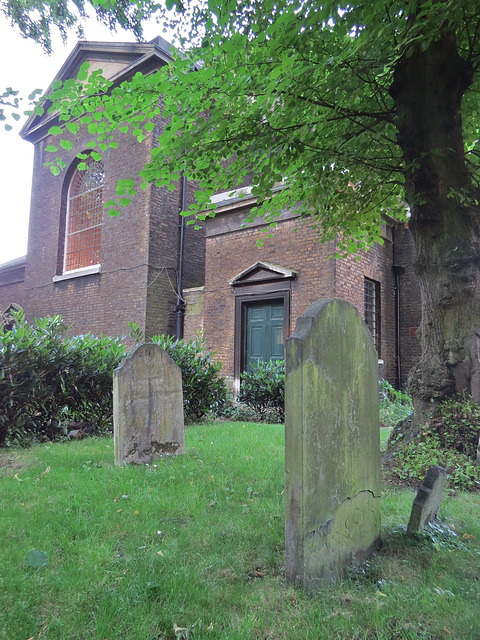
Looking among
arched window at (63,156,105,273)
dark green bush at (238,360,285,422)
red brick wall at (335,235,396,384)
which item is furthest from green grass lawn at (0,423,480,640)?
arched window at (63,156,105,273)

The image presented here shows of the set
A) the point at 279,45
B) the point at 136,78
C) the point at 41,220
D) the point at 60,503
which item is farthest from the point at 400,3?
the point at 41,220

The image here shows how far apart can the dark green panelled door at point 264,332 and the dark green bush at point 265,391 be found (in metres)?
1.04

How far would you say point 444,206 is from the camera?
4.84 metres

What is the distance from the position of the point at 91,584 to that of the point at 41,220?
687 inches

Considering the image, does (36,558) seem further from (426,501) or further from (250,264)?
(250,264)

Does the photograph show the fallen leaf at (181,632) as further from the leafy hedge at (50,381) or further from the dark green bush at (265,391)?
the dark green bush at (265,391)

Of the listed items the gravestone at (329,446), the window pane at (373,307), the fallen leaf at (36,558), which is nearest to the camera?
the gravestone at (329,446)

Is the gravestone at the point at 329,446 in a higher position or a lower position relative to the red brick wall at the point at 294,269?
lower

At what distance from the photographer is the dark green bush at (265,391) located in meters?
9.39

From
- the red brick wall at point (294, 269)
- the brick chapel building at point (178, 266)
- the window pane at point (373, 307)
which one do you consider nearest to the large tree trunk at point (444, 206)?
the brick chapel building at point (178, 266)

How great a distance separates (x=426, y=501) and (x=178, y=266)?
38.9ft

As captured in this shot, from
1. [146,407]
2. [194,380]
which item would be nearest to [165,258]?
[194,380]

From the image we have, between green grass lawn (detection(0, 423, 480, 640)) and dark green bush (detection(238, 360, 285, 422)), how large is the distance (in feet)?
16.9

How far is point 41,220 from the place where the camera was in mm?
17281
